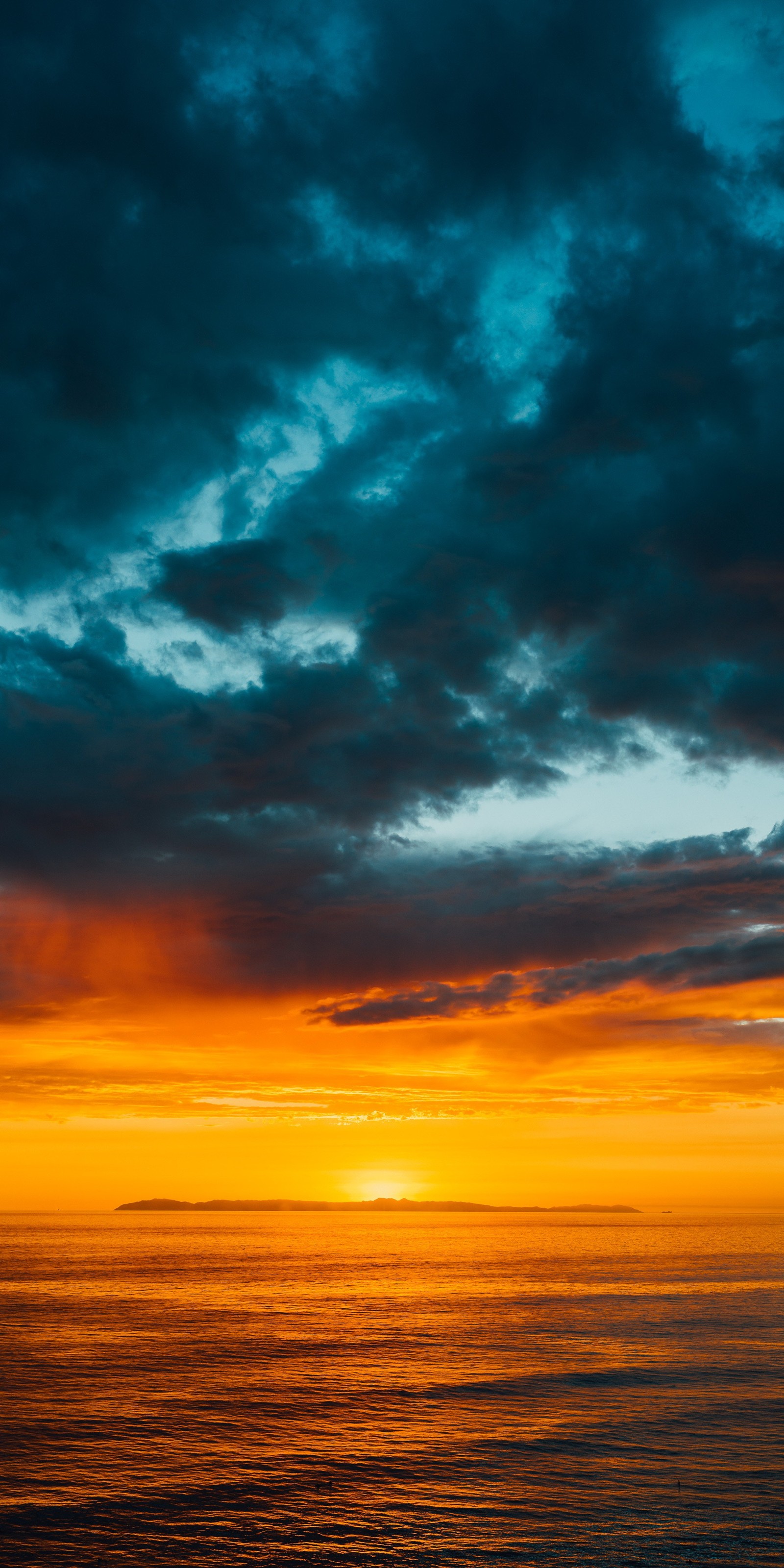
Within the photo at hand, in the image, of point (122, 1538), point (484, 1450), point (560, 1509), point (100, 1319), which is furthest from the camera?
point (100, 1319)

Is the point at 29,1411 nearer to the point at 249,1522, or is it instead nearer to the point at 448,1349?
the point at 249,1522

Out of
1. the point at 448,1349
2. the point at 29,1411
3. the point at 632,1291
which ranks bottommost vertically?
the point at 632,1291

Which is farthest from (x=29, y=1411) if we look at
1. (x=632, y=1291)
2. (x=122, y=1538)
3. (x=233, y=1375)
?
(x=632, y=1291)

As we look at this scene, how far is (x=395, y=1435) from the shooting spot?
55.2 m

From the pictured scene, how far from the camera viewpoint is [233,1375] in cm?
7456

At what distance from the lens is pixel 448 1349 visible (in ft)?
282

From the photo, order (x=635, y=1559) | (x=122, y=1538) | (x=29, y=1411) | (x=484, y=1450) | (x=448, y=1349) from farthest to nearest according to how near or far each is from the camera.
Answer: (x=448, y=1349), (x=29, y=1411), (x=484, y=1450), (x=122, y=1538), (x=635, y=1559)

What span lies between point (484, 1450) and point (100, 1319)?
70806mm

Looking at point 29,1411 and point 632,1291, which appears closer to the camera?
point 29,1411

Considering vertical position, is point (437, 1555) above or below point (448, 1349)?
above

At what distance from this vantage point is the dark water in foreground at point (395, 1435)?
37.4 meters

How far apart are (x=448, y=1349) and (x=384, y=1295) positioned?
55.8 metres

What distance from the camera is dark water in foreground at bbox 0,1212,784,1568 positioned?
123 ft

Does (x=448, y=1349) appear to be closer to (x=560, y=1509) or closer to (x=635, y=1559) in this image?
(x=560, y=1509)
